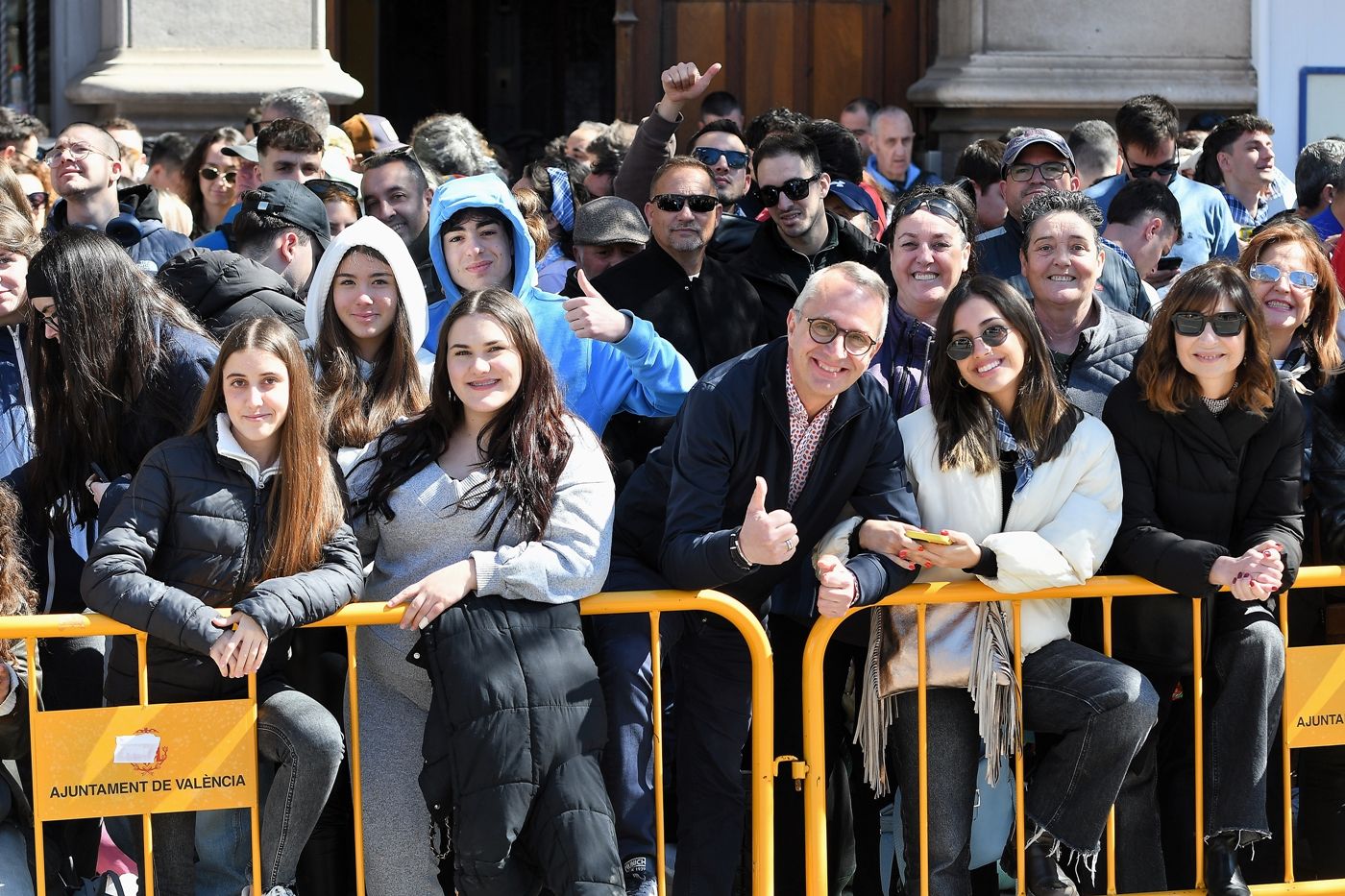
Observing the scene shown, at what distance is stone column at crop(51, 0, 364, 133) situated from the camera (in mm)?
9578

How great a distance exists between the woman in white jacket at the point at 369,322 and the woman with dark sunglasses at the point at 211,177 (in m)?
3.11

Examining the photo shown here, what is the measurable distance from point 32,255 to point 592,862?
8.15 ft

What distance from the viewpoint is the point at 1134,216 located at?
6.50 meters

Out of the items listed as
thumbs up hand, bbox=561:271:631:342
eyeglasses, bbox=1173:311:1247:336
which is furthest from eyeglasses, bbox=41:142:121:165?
eyeglasses, bbox=1173:311:1247:336

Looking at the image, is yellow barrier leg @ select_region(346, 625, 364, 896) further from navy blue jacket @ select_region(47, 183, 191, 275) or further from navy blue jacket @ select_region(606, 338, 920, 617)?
navy blue jacket @ select_region(47, 183, 191, 275)

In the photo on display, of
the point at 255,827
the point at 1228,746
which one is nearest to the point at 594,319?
the point at 255,827

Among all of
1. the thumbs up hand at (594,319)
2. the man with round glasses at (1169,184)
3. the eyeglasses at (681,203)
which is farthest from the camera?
the man with round glasses at (1169,184)

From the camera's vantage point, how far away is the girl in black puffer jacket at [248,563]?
4.18 meters

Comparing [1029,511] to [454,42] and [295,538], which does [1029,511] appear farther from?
[454,42]

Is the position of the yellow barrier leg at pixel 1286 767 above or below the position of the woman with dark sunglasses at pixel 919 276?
below

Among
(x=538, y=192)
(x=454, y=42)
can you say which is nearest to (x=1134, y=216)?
(x=538, y=192)

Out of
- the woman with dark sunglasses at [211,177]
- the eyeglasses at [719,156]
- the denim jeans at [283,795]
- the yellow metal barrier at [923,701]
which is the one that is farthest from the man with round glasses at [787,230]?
the woman with dark sunglasses at [211,177]

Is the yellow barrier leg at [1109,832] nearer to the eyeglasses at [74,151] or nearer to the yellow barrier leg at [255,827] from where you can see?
the yellow barrier leg at [255,827]

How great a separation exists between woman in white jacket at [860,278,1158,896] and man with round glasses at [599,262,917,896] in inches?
6.4
